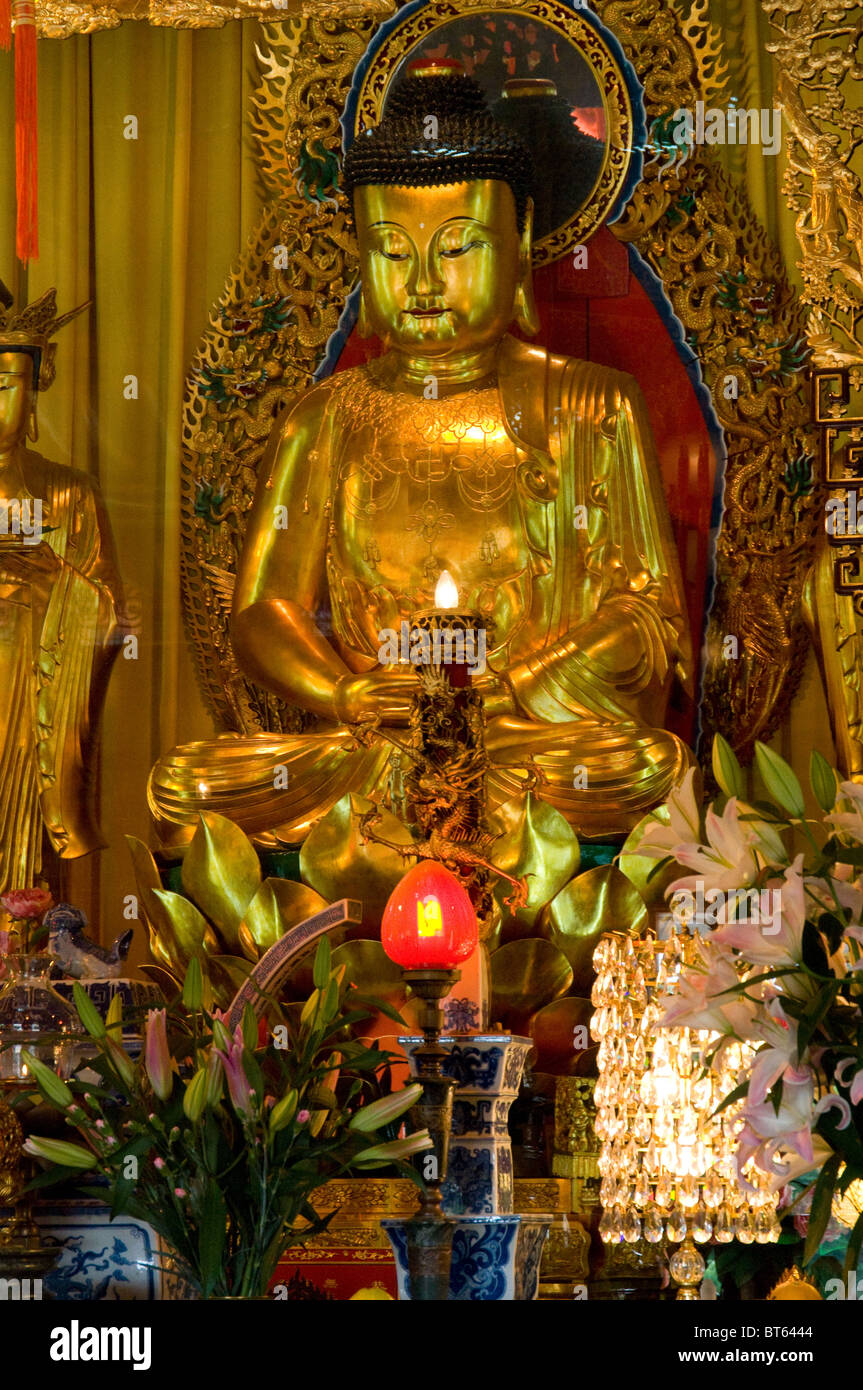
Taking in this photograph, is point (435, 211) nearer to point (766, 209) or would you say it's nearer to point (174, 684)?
point (766, 209)

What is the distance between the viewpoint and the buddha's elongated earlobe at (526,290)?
16.1ft

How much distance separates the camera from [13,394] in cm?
495

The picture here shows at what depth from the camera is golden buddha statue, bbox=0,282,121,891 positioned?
16.1 feet

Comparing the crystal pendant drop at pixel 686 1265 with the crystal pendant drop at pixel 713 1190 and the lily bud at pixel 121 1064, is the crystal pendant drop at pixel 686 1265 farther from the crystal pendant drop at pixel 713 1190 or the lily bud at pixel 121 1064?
the lily bud at pixel 121 1064

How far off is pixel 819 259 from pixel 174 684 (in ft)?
5.82

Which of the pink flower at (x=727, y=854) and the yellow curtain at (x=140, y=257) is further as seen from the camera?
the yellow curtain at (x=140, y=257)

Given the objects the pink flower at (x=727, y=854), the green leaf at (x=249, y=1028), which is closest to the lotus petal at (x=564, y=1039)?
the green leaf at (x=249, y=1028)

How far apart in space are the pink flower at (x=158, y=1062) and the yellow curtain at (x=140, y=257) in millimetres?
3038

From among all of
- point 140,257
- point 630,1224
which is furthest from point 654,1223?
point 140,257

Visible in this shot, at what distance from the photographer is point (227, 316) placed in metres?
5.25

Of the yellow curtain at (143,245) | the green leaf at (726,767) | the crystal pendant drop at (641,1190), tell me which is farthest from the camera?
the yellow curtain at (143,245)

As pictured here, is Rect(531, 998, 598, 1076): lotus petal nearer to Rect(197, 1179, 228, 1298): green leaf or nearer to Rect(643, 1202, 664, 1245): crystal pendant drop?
Rect(643, 1202, 664, 1245): crystal pendant drop

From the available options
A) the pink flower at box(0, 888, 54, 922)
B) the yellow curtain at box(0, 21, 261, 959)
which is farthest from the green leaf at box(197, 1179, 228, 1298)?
the yellow curtain at box(0, 21, 261, 959)
